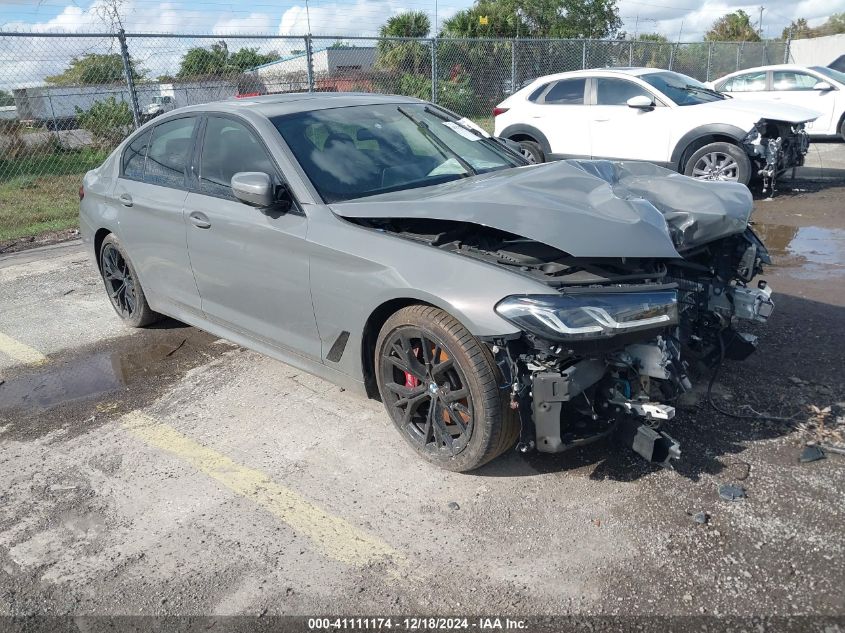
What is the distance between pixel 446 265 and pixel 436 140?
5.18 feet

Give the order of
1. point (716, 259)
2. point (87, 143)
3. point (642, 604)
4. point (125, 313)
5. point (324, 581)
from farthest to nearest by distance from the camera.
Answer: point (87, 143)
point (125, 313)
point (716, 259)
point (324, 581)
point (642, 604)

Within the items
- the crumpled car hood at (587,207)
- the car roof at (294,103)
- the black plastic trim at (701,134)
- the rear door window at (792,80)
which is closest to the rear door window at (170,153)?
the car roof at (294,103)

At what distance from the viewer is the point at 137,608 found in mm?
2777

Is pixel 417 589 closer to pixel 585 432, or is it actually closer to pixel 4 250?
pixel 585 432

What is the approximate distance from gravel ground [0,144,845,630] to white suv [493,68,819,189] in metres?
Answer: 5.23

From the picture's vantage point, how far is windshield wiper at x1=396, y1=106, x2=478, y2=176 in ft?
14.5

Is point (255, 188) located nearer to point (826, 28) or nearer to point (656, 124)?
point (656, 124)

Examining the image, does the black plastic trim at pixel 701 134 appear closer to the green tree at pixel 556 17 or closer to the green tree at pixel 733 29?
the green tree at pixel 556 17

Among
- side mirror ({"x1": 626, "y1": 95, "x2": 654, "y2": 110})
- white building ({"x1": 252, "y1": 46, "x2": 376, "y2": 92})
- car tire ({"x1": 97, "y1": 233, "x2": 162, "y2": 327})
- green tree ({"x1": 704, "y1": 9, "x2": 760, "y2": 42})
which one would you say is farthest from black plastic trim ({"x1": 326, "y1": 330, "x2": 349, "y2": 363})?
green tree ({"x1": 704, "y1": 9, "x2": 760, "y2": 42})

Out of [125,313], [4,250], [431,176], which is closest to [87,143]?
[4,250]

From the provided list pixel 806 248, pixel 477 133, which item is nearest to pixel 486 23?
pixel 806 248

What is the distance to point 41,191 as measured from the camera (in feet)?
40.3

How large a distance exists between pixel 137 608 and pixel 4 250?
7.76 meters

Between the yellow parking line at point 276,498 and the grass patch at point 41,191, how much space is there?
6986mm
